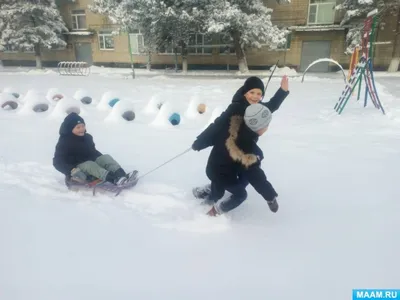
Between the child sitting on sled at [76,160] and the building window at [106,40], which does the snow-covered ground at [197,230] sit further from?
the building window at [106,40]

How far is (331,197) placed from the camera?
314 centimetres

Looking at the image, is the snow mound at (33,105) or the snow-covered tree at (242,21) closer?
the snow mound at (33,105)

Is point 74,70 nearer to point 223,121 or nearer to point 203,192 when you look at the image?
point 203,192

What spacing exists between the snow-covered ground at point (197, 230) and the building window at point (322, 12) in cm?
1601

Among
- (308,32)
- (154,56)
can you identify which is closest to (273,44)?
(308,32)

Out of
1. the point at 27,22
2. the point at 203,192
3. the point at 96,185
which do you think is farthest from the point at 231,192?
the point at 27,22

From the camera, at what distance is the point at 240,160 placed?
245cm

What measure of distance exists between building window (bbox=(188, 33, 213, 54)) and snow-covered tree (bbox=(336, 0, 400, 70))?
826 centimetres

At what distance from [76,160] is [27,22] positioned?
22731 mm

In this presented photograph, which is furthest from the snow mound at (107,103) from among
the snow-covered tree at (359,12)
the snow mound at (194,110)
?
the snow-covered tree at (359,12)

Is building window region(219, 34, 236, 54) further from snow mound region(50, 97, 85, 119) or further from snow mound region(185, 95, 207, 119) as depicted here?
snow mound region(50, 97, 85, 119)

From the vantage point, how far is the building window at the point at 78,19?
23266 millimetres

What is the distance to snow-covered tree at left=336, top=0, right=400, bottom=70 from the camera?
48.3 feet

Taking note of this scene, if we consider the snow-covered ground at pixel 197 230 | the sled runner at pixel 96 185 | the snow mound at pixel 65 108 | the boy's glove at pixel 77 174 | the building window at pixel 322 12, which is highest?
the building window at pixel 322 12
